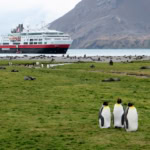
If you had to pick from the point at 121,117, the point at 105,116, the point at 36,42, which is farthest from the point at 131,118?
the point at 36,42

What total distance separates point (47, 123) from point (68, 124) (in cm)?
84

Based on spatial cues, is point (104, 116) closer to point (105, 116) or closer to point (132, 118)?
point (105, 116)

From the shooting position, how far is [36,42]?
171750mm

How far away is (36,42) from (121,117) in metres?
157

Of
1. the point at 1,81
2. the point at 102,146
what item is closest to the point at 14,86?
the point at 1,81

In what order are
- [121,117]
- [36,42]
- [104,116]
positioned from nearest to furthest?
[104,116] → [121,117] → [36,42]

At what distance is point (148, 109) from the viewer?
826 inches

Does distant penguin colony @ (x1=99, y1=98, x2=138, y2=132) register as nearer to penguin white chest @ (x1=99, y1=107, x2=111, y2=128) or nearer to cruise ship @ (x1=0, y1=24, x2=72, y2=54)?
penguin white chest @ (x1=99, y1=107, x2=111, y2=128)

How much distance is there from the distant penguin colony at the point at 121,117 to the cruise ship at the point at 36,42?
484 feet

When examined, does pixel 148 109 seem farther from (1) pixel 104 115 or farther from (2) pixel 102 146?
(2) pixel 102 146

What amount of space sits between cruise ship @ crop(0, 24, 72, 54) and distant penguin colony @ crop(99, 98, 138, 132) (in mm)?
147573

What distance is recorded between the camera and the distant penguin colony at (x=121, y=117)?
51.6 feet

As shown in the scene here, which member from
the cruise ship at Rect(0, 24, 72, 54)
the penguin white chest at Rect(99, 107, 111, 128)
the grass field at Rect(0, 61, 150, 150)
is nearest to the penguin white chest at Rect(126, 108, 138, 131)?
the grass field at Rect(0, 61, 150, 150)

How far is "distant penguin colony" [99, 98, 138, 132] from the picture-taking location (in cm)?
1573
